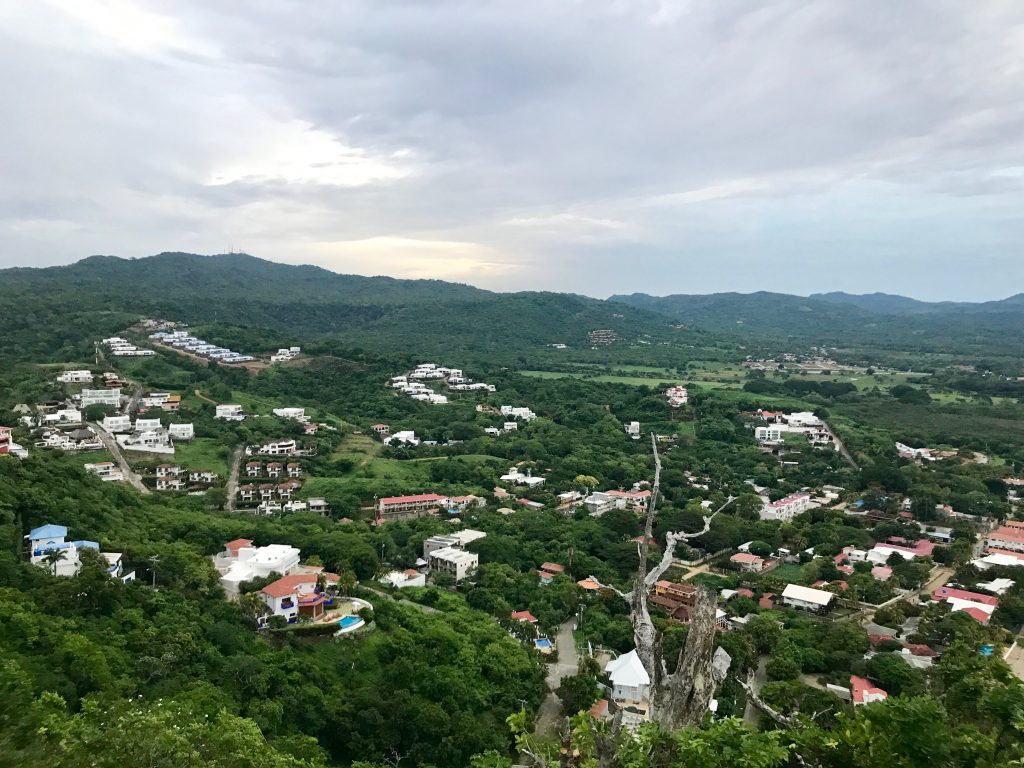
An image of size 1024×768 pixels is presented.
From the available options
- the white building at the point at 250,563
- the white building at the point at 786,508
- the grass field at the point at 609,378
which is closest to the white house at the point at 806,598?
the white building at the point at 786,508

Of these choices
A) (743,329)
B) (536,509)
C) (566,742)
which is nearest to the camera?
(566,742)

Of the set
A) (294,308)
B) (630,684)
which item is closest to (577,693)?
(630,684)

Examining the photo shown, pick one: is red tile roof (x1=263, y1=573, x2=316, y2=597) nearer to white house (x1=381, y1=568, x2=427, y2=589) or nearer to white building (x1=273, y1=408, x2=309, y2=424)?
white house (x1=381, y1=568, x2=427, y2=589)

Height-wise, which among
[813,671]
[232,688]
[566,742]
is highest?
[566,742]

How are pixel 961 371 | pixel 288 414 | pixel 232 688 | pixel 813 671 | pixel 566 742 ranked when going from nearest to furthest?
pixel 566 742 < pixel 232 688 < pixel 813 671 < pixel 288 414 < pixel 961 371

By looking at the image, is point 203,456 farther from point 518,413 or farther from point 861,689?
point 861,689

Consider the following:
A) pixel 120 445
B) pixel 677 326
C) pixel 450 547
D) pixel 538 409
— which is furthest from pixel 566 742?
pixel 677 326

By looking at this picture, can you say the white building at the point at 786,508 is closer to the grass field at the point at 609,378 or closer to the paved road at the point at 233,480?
the paved road at the point at 233,480

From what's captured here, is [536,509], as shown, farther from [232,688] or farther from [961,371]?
[961,371]
